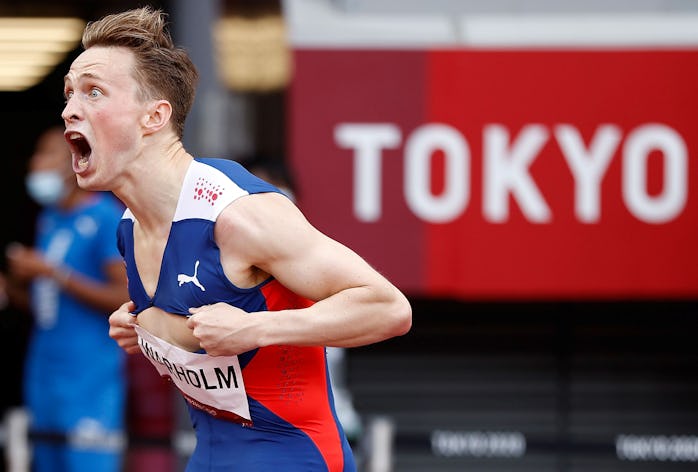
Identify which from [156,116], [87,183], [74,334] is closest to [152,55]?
[156,116]

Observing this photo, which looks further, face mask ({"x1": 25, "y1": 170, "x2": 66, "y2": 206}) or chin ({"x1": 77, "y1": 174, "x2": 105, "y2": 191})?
face mask ({"x1": 25, "y1": 170, "x2": 66, "y2": 206})

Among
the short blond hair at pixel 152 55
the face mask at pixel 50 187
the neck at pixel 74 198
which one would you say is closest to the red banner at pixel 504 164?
the neck at pixel 74 198

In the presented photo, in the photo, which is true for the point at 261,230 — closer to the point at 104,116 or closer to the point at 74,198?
the point at 104,116

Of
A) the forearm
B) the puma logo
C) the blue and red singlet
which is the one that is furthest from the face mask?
the forearm

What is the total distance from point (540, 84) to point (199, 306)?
162 inches

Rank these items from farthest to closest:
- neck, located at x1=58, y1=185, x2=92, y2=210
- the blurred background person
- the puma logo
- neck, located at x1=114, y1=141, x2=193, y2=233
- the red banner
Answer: the red banner
neck, located at x1=58, y1=185, x2=92, y2=210
the blurred background person
neck, located at x1=114, y1=141, x2=193, y2=233
the puma logo

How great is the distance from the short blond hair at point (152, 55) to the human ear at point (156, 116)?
0.08ft

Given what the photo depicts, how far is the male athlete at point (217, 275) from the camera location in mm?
3014

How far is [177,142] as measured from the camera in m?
3.30

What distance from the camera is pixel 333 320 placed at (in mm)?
2990

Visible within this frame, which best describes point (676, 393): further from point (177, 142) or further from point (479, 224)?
point (177, 142)

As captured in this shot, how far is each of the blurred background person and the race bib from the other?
2848 millimetres

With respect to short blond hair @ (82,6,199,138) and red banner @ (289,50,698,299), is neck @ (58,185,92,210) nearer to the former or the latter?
red banner @ (289,50,698,299)

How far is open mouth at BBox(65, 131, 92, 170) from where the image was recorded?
315 cm
